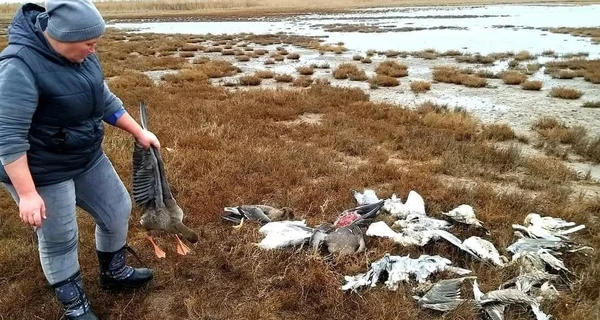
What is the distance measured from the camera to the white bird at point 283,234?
12.5ft

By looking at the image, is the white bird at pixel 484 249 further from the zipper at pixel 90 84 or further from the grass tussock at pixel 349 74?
the grass tussock at pixel 349 74

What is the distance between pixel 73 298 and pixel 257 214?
194cm

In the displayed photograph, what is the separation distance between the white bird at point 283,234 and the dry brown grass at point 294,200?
0.10m

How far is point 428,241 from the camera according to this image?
3863mm

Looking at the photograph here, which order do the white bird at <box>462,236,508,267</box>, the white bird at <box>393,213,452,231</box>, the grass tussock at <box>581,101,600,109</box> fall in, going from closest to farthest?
the white bird at <box>462,236,508,267</box> < the white bird at <box>393,213,452,231</box> < the grass tussock at <box>581,101,600,109</box>

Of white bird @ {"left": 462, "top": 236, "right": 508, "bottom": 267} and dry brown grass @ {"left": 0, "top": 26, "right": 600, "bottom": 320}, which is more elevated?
white bird @ {"left": 462, "top": 236, "right": 508, "bottom": 267}

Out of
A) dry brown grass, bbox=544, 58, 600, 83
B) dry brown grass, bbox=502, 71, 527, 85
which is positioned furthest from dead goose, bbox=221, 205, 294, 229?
dry brown grass, bbox=544, 58, 600, 83

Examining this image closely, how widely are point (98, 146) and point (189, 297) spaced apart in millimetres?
1333

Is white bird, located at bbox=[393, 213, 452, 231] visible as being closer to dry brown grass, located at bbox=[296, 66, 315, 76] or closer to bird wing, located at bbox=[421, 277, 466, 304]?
bird wing, located at bbox=[421, 277, 466, 304]

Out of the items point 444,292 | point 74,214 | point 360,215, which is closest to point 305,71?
point 360,215

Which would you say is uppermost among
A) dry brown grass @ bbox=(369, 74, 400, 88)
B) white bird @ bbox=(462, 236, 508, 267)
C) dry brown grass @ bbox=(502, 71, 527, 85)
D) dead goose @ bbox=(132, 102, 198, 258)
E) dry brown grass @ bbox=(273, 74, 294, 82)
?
dead goose @ bbox=(132, 102, 198, 258)

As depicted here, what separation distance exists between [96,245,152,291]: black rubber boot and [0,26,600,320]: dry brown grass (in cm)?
9

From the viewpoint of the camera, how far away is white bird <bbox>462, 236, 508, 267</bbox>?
361cm

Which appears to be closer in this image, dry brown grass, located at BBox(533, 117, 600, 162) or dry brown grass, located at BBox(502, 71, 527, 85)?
dry brown grass, located at BBox(533, 117, 600, 162)
